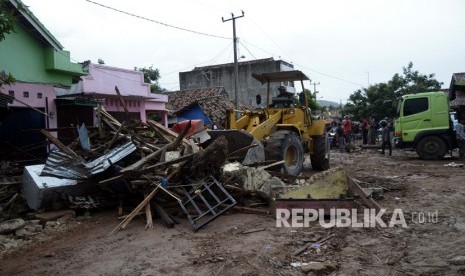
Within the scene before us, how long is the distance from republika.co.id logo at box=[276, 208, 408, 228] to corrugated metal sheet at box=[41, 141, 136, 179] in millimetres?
3178

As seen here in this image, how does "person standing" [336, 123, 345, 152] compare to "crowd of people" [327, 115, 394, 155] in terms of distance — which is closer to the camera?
"crowd of people" [327, 115, 394, 155]

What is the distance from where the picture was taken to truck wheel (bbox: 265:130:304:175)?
373 inches

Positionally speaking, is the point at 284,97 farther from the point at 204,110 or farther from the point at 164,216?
the point at 204,110

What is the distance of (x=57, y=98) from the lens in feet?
43.6

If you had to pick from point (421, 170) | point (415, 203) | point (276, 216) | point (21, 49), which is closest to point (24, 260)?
point (276, 216)

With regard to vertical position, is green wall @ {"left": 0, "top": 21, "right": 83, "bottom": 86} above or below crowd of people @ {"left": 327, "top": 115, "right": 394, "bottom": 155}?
above

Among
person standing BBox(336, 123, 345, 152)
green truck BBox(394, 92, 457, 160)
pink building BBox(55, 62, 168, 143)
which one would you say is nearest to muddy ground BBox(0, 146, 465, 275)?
pink building BBox(55, 62, 168, 143)

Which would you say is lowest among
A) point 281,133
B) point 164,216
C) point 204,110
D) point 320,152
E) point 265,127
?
point 164,216

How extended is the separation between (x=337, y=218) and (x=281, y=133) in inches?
150

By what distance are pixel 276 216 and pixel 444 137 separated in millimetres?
10426

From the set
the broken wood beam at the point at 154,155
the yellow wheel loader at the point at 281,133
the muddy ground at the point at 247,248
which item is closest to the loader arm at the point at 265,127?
the yellow wheel loader at the point at 281,133

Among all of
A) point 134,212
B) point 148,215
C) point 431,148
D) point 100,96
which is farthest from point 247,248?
point 100,96

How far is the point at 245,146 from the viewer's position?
30.4 feet

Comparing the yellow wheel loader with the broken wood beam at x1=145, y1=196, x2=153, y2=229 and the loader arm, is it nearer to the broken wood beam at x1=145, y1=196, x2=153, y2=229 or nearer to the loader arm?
the loader arm
